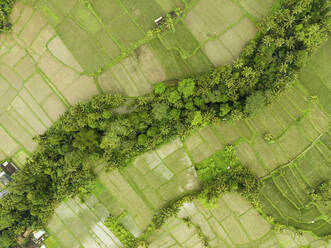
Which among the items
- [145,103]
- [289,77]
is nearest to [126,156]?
[145,103]

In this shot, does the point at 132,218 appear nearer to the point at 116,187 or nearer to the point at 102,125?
the point at 116,187

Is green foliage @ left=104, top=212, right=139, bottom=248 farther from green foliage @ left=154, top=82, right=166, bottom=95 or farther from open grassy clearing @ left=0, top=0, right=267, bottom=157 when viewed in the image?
green foliage @ left=154, top=82, right=166, bottom=95

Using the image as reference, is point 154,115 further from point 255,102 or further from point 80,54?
point 80,54

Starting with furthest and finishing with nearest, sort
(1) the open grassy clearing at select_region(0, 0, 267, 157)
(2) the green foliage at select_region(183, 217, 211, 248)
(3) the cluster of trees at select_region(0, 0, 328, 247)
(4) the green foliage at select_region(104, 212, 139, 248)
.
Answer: (4) the green foliage at select_region(104, 212, 139, 248)
(2) the green foliage at select_region(183, 217, 211, 248)
(1) the open grassy clearing at select_region(0, 0, 267, 157)
(3) the cluster of trees at select_region(0, 0, 328, 247)

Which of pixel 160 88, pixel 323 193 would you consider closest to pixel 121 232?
pixel 160 88

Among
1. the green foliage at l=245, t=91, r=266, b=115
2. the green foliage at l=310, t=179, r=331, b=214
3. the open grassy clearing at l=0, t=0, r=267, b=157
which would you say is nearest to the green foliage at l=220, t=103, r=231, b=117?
the green foliage at l=245, t=91, r=266, b=115

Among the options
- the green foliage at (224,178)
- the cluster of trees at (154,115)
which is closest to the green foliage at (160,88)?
the cluster of trees at (154,115)

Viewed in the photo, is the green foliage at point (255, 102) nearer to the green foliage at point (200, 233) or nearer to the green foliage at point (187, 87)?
the green foliage at point (187, 87)
